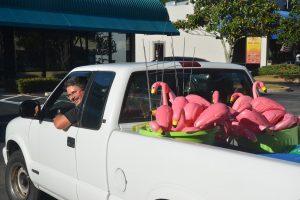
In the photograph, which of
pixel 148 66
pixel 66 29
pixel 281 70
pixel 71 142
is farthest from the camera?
pixel 281 70

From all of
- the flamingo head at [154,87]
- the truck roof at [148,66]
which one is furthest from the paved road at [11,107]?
the flamingo head at [154,87]

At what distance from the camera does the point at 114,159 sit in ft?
10.9

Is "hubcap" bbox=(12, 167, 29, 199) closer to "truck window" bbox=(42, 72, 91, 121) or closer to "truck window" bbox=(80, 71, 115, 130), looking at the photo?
"truck window" bbox=(42, 72, 91, 121)

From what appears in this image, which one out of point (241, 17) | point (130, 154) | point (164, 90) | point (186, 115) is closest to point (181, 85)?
point (164, 90)

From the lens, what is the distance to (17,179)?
16.5 feet

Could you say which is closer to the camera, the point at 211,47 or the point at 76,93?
the point at 76,93

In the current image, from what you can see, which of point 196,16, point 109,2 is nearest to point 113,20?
point 109,2

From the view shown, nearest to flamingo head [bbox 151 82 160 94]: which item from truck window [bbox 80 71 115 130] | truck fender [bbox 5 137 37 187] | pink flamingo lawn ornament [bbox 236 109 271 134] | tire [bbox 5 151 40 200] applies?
truck window [bbox 80 71 115 130]

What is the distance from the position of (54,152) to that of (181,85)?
1376mm

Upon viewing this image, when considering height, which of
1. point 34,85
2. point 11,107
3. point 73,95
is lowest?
point 11,107

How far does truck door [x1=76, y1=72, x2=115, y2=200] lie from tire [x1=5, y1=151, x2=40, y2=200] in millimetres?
1287

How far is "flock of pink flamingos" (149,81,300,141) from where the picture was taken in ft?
10.3

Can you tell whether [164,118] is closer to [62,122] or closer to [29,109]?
[62,122]

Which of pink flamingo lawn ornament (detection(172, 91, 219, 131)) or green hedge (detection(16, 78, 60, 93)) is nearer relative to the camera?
pink flamingo lawn ornament (detection(172, 91, 219, 131))
